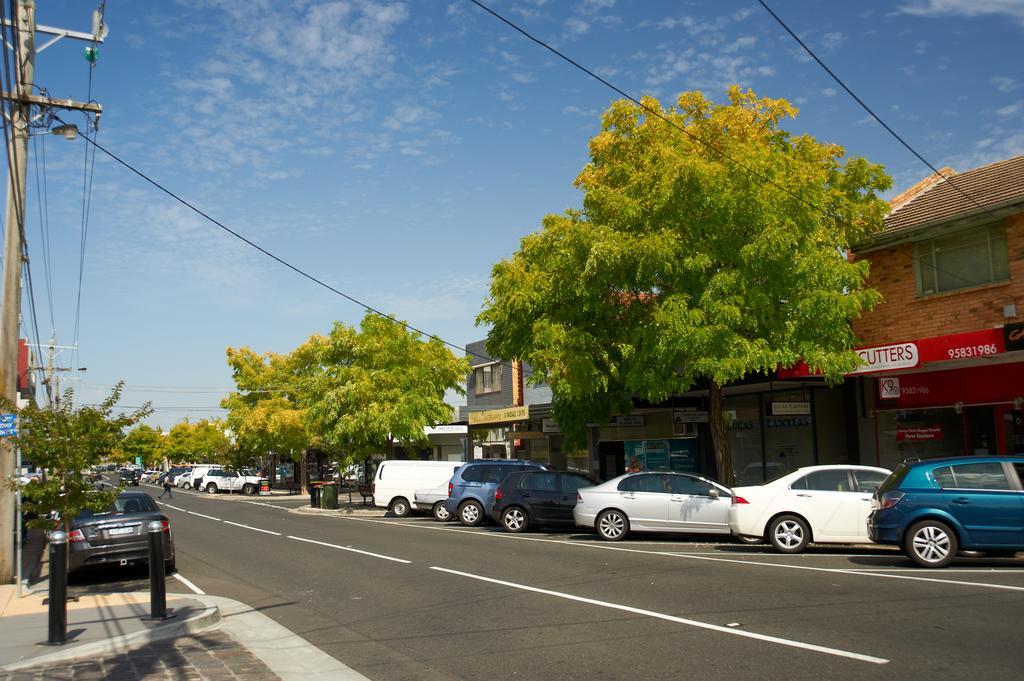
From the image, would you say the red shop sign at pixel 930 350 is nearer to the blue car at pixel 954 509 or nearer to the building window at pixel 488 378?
the blue car at pixel 954 509

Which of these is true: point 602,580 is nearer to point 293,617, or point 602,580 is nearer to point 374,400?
point 293,617

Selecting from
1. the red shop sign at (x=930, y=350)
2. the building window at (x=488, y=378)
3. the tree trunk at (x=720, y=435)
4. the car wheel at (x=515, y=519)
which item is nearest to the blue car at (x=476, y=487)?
the car wheel at (x=515, y=519)

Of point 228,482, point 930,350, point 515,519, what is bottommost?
point 228,482

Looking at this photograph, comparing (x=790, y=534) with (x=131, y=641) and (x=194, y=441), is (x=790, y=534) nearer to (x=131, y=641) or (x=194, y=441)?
(x=131, y=641)

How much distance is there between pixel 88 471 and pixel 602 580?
7.24m

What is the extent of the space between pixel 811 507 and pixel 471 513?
35.3 feet

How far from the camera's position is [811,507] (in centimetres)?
1483

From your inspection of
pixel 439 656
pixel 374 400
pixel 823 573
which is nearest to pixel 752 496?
pixel 823 573

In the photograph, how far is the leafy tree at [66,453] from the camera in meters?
11.1

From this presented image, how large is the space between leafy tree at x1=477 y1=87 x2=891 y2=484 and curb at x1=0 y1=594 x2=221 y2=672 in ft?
33.9

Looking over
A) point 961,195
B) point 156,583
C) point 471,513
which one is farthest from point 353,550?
point 961,195

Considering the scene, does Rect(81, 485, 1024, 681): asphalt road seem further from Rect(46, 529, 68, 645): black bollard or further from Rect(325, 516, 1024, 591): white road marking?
Rect(46, 529, 68, 645): black bollard

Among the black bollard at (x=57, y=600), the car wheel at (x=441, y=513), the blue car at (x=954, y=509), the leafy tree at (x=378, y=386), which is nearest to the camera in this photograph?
the black bollard at (x=57, y=600)

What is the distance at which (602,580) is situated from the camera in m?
12.1
